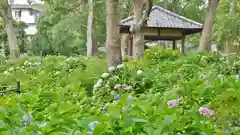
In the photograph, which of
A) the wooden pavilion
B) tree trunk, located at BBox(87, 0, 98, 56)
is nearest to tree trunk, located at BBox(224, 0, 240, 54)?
tree trunk, located at BBox(87, 0, 98, 56)

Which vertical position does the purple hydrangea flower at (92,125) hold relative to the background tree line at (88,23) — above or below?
below

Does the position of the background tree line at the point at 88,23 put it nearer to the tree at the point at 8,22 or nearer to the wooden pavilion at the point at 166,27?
the tree at the point at 8,22

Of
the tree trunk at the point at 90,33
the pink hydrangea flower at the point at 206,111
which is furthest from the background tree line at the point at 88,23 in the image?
the pink hydrangea flower at the point at 206,111

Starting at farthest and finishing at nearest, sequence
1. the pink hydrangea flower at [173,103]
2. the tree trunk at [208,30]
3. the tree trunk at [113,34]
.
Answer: the tree trunk at [208,30] → the tree trunk at [113,34] → the pink hydrangea flower at [173,103]

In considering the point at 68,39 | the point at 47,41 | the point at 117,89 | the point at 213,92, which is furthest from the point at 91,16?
the point at 213,92

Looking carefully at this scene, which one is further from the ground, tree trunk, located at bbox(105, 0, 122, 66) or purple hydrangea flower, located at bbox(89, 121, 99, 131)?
tree trunk, located at bbox(105, 0, 122, 66)

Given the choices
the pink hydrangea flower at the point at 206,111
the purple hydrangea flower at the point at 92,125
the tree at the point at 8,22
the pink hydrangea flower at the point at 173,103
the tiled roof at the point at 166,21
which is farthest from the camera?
the tree at the point at 8,22

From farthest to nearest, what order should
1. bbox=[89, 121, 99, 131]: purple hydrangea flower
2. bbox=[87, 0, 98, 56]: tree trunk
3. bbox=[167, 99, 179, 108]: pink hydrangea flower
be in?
bbox=[87, 0, 98, 56]: tree trunk, bbox=[167, 99, 179, 108]: pink hydrangea flower, bbox=[89, 121, 99, 131]: purple hydrangea flower

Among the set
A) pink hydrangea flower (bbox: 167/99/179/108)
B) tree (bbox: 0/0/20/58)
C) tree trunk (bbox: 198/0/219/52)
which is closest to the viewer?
pink hydrangea flower (bbox: 167/99/179/108)

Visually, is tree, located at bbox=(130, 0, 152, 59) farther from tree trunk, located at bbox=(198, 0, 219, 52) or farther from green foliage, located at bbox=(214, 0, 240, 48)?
green foliage, located at bbox=(214, 0, 240, 48)

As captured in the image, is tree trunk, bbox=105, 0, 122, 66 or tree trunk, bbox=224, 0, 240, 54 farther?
tree trunk, bbox=224, 0, 240, 54

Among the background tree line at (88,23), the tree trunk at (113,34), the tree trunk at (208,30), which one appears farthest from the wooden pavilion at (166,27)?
the tree trunk at (113,34)

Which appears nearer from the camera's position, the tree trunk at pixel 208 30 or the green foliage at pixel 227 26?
the tree trunk at pixel 208 30

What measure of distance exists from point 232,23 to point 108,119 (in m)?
30.9
